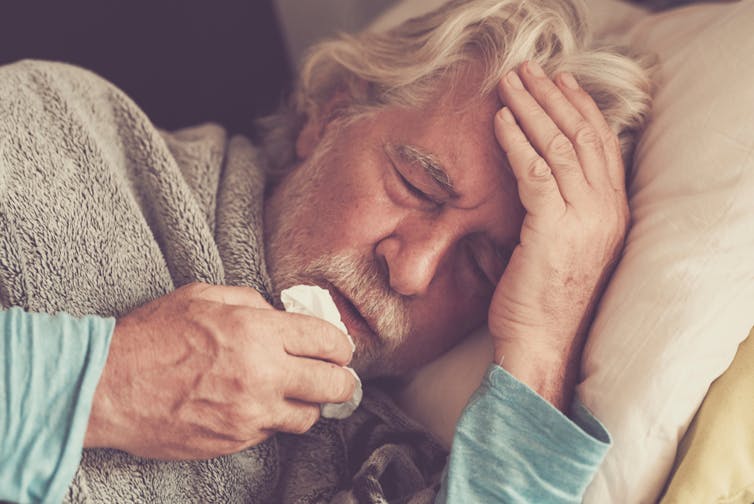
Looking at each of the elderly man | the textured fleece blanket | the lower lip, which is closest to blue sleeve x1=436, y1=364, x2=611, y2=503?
the elderly man

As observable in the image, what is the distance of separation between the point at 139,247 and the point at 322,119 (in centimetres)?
46

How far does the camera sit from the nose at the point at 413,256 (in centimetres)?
98

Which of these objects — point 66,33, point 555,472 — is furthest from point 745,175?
point 66,33

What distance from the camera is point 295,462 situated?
1.09 metres

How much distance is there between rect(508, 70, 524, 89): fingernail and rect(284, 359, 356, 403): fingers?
51 cm

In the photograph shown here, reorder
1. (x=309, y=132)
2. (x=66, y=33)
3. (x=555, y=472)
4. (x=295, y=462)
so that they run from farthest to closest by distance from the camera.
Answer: (x=66, y=33), (x=309, y=132), (x=295, y=462), (x=555, y=472)

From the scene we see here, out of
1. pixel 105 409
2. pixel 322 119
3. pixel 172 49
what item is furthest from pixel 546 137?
pixel 172 49

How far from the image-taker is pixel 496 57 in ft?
3.61

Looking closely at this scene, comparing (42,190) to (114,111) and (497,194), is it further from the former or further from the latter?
(497,194)

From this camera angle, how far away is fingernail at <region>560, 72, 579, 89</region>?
1067 millimetres

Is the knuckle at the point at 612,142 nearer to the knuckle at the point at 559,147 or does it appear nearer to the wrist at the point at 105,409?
the knuckle at the point at 559,147

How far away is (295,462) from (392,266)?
0.37 meters

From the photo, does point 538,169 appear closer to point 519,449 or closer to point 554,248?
point 554,248

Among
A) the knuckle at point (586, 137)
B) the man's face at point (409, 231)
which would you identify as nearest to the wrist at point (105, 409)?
the man's face at point (409, 231)
